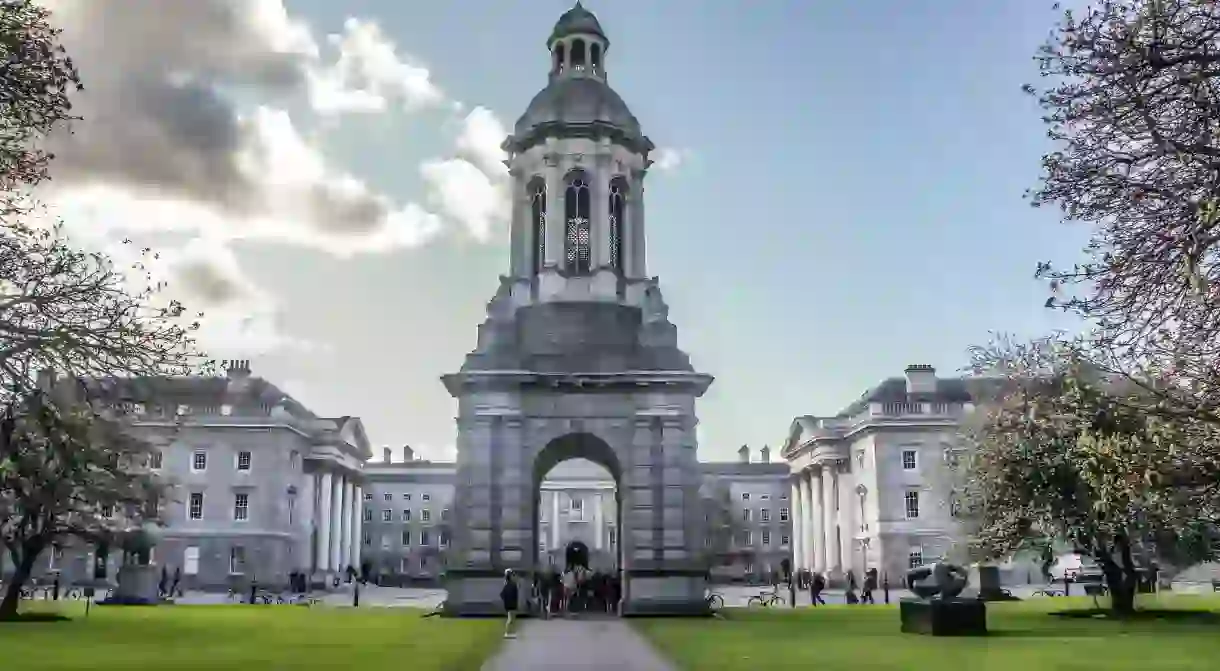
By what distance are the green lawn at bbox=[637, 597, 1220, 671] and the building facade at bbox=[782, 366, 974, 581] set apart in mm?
40356

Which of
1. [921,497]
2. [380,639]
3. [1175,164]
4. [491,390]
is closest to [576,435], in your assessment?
[491,390]

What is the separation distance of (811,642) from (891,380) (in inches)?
2449

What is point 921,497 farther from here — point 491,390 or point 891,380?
point 491,390

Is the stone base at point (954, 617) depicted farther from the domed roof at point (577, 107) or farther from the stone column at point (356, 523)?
the stone column at point (356, 523)

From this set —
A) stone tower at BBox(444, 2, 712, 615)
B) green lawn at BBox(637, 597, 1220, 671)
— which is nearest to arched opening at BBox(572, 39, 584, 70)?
stone tower at BBox(444, 2, 712, 615)

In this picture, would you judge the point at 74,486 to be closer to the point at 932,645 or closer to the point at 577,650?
the point at 577,650

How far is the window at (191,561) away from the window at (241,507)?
3255 millimetres

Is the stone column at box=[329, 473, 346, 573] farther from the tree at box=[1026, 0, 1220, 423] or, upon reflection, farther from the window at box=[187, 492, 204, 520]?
the tree at box=[1026, 0, 1220, 423]

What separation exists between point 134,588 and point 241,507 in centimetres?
2856

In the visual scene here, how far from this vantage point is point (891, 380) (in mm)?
86812

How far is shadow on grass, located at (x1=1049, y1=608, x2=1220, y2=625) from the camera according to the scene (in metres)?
35.0

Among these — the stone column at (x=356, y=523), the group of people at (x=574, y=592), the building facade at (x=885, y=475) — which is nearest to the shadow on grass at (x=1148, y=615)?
the group of people at (x=574, y=592)

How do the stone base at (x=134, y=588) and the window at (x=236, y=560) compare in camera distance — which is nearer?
the stone base at (x=134, y=588)

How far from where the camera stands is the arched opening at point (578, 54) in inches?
1763
